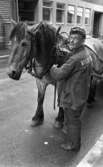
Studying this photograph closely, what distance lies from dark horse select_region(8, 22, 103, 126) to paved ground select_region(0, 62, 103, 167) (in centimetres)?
32

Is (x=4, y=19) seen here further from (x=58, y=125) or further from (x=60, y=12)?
(x=58, y=125)

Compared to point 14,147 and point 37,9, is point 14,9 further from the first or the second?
point 14,147

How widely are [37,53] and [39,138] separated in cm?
133

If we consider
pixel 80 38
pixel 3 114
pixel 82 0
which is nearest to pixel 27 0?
pixel 82 0

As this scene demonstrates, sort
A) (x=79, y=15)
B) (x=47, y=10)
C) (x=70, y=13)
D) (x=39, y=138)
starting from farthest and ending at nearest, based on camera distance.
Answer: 1. (x=79, y=15)
2. (x=70, y=13)
3. (x=47, y=10)
4. (x=39, y=138)

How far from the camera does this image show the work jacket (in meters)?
2.14

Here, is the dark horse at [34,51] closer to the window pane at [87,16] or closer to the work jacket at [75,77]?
the work jacket at [75,77]

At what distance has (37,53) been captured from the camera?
2539mm

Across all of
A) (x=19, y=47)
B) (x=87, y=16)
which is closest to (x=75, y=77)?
(x=19, y=47)

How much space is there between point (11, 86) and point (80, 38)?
370 cm

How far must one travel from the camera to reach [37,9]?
14016 millimetres

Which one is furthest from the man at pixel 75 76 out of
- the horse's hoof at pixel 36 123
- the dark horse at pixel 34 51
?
the horse's hoof at pixel 36 123

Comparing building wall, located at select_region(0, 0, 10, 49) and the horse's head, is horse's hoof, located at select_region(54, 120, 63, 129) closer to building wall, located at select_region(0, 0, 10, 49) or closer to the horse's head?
the horse's head

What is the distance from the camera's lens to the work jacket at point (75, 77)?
214 centimetres
